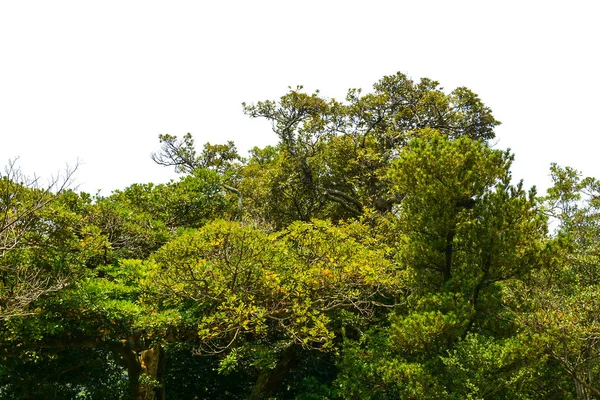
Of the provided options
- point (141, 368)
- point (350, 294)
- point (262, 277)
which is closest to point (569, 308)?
point (350, 294)

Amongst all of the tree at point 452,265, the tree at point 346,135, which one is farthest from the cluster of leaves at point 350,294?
the tree at point 346,135

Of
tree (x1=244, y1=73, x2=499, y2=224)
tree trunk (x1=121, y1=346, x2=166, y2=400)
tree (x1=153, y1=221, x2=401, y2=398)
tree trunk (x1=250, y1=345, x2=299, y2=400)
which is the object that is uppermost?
tree (x1=244, y1=73, x2=499, y2=224)

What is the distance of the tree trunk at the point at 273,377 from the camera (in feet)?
45.4

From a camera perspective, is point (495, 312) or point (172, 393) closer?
point (495, 312)

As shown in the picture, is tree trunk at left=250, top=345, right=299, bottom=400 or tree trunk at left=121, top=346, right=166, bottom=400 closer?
tree trunk at left=121, top=346, right=166, bottom=400

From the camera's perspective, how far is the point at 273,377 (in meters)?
14.1

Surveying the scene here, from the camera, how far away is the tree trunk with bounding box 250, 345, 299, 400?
45.4 feet

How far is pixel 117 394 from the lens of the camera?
53.1ft

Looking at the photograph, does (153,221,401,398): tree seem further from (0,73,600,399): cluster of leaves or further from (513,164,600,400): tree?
(513,164,600,400): tree

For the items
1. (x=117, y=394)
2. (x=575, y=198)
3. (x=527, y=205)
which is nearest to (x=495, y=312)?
(x=527, y=205)

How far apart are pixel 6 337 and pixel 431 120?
19.3 m

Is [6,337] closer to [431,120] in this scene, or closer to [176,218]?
[176,218]

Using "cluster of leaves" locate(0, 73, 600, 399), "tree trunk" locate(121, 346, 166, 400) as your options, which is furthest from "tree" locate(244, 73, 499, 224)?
"tree trunk" locate(121, 346, 166, 400)

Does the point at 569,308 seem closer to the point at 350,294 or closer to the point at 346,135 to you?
the point at 350,294
